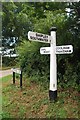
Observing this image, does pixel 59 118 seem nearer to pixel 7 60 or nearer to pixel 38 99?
pixel 38 99

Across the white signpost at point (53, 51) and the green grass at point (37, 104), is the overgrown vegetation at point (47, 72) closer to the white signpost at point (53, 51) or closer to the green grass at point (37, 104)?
the green grass at point (37, 104)

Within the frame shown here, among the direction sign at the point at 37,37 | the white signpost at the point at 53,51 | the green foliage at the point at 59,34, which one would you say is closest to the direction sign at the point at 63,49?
the white signpost at the point at 53,51

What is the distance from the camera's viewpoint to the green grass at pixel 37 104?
6.79m

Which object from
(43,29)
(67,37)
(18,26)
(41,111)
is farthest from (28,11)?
(18,26)

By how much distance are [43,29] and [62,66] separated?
4.75 feet

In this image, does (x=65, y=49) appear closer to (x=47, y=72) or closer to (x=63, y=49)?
(x=63, y=49)

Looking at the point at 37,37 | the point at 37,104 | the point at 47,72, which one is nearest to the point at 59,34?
the point at 47,72

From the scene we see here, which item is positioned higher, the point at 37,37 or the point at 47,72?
the point at 37,37

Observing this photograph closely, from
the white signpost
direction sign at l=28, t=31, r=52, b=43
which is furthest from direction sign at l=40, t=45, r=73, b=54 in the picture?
direction sign at l=28, t=31, r=52, b=43

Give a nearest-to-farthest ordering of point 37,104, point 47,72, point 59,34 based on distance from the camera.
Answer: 1. point 37,104
2. point 59,34
3. point 47,72

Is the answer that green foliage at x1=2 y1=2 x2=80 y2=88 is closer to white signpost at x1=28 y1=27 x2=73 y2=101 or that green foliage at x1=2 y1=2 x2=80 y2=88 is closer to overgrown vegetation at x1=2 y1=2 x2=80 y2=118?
overgrown vegetation at x1=2 y1=2 x2=80 y2=118

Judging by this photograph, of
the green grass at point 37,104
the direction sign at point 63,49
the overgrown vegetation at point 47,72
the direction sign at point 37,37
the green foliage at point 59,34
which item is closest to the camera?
the green grass at point 37,104

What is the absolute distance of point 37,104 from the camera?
24.3 ft

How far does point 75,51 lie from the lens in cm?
895
